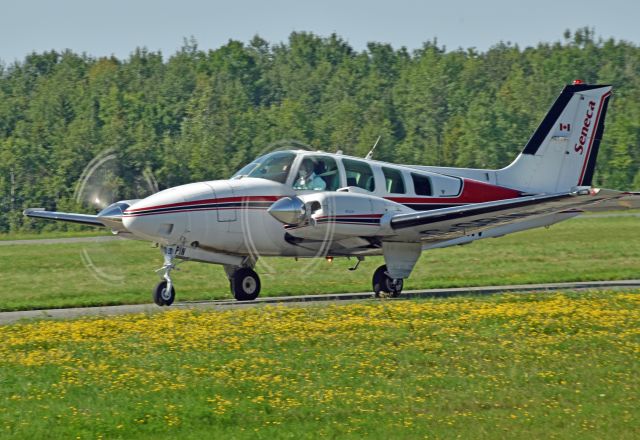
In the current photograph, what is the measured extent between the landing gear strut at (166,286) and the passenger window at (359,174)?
4079 mm

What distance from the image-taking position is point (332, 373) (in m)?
14.0

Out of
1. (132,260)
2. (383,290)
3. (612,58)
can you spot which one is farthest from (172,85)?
(383,290)

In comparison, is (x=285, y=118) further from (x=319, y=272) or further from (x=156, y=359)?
(x=156, y=359)

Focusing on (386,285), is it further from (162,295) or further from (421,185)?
(162,295)

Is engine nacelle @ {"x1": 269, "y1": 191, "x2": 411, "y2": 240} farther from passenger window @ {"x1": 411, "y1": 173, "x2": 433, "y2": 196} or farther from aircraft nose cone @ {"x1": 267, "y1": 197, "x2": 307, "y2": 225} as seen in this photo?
passenger window @ {"x1": 411, "y1": 173, "x2": 433, "y2": 196}

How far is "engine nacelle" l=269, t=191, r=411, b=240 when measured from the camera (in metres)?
20.3

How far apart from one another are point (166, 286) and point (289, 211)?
306cm

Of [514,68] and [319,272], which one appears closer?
[319,272]

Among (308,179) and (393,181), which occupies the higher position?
(308,179)

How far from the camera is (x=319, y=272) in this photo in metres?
30.5

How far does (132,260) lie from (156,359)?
19629mm

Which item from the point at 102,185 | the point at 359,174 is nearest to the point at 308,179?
the point at 359,174

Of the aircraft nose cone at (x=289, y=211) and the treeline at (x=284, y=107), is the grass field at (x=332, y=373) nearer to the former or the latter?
the aircraft nose cone at (x=289, y=211)

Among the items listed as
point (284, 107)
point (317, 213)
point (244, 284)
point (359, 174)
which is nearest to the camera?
point (317, 213)
